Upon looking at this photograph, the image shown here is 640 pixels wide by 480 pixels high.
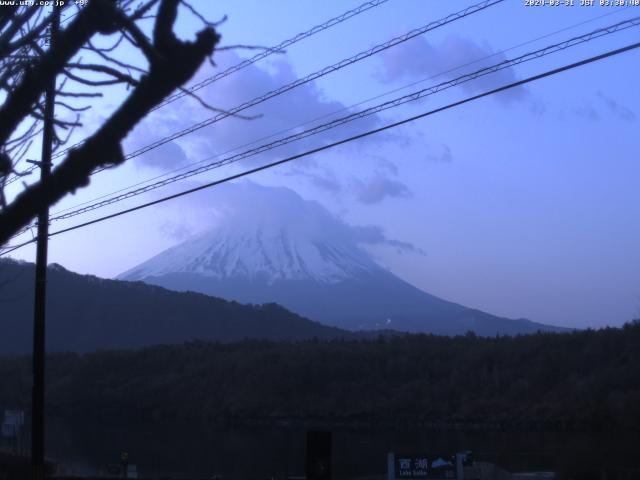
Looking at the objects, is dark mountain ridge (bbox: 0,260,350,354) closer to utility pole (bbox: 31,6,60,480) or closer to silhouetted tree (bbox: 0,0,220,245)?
utility pole (bbox: 31,6,60,480)

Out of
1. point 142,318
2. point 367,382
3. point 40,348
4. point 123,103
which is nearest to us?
point 123,103

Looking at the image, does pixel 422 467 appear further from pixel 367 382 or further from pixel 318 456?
pixel 367 382

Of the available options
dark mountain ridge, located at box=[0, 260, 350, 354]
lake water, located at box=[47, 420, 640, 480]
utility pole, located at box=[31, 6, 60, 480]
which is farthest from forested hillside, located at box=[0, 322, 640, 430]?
utility pole, located at box=[31, 6, 60, 480]

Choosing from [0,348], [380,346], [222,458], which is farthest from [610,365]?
[0,348]

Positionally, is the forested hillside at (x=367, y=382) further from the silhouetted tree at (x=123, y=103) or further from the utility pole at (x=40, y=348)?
the silhouetted tree at (x=123, y=103)

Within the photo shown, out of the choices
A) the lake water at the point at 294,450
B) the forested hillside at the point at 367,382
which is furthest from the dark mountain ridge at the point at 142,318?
the lake water at the point at 294,450

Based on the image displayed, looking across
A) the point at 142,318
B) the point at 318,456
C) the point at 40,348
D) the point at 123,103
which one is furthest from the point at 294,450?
the point at 142,318

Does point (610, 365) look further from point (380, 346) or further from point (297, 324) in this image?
point (297, 324)
